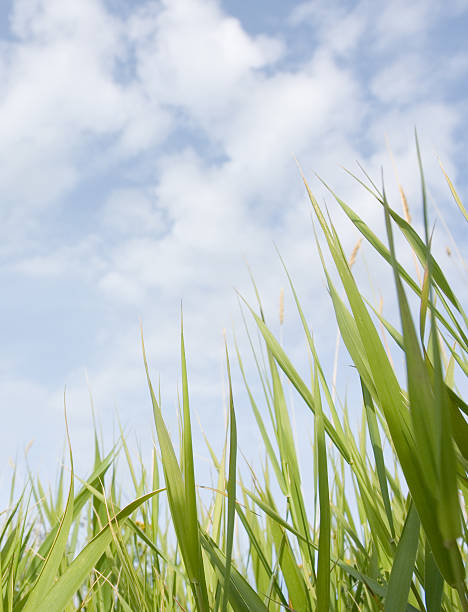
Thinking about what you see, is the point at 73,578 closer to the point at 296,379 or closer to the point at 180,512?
the point at 180,512

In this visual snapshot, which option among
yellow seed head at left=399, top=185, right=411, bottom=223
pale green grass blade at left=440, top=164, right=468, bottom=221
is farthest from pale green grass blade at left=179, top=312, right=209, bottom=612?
yellow seed head at left=399, top=185, right=411, bottom=223

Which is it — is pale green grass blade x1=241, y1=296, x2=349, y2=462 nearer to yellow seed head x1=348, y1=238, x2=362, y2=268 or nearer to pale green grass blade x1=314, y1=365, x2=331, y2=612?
pale green grass blade x1=314, y1=365, x2=331, y2=612

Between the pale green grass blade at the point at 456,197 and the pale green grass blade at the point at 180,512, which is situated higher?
the pale green grass blade at the point at 456,197

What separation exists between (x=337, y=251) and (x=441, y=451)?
0.27 metres

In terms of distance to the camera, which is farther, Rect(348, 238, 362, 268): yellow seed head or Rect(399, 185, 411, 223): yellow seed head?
Rect(348, 238, 362, 268): yellow seed head

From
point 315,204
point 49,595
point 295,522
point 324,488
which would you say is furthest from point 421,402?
point 295,522

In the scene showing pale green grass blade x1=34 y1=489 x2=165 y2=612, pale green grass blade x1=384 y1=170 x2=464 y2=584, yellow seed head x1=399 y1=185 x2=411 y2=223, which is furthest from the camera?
yellow seed head x1=399 y1=185 x2=411 y2=223

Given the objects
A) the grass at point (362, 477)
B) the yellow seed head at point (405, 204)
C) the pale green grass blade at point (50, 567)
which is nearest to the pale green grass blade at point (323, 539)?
the grass at point (362, 477)

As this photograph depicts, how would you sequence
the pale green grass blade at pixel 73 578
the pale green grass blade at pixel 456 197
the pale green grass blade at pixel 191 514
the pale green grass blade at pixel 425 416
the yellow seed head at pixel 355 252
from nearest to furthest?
the pale green grass blade at pixel 425 416 < the pale green grass blade at pixel 191 514 < the pale green grass blade at pixel 73 578 < the pale green grass blade at pixel 456 197 < the yellow seed head at pixel 355 252

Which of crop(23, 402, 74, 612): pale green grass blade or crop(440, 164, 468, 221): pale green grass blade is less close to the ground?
crop(440, 164, 468, 221): pale green grass blade

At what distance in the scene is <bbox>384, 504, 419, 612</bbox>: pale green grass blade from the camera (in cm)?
52

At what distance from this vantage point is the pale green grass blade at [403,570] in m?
0.52

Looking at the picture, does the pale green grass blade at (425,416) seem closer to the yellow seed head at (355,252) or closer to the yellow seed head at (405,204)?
the yellow seed head at (405,204)

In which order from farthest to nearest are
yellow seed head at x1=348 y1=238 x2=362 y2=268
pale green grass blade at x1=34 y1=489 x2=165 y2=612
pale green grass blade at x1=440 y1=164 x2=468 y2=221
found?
yellow seed head at x1=348 y1=238 x2=362 y2=268 < pale green grass blade at x1=440 y1=164 x2=468 y2=221 < pale green grass blade at x1=34 y1=489 x2=165 y2=612
